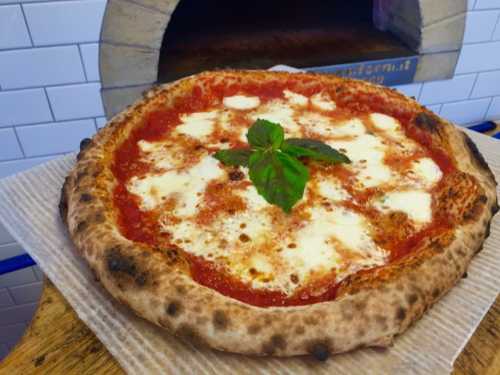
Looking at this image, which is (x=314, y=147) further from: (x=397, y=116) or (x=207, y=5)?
(x=207, y=5)

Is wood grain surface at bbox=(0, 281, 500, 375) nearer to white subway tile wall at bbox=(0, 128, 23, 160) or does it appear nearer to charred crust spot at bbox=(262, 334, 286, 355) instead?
charred crust spot at bbox=(262, 334, 286, 355)

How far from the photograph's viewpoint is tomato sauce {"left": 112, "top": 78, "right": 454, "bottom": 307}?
1.10 metres

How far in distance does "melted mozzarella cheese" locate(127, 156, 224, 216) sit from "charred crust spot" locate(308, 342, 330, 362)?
1.68 feet

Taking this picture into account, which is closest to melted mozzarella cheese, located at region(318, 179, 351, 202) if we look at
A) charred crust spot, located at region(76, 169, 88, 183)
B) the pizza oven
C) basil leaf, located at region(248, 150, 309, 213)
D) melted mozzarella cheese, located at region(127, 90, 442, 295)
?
melted mozzarella cheese, located at region(127, 90, 442, 295)

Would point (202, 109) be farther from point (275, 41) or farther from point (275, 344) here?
point (275, 41)

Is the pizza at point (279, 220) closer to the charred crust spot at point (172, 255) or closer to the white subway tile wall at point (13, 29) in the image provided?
the charred crust spot at point (172, 255)

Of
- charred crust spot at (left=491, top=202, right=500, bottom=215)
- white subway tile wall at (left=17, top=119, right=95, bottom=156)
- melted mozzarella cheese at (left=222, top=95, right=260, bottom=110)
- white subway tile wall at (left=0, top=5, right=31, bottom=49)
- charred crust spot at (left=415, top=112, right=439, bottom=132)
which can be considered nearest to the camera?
charred crust spot at (left=491, top=202, right=500, bottom=215)

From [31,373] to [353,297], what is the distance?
75cm

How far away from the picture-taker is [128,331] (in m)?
1.06

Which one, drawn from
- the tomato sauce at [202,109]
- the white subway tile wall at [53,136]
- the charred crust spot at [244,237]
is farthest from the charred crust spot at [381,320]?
the white subway tile wall at [53,136]

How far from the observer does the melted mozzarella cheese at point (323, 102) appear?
1.82m

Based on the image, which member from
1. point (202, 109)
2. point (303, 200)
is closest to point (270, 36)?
point (202, 109)

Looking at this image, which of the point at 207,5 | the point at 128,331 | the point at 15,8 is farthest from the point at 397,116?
the point at 207,5

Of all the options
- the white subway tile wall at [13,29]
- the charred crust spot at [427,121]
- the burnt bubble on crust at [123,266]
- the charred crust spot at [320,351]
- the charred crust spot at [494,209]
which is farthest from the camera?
the white subway tile wall at [13,29]
